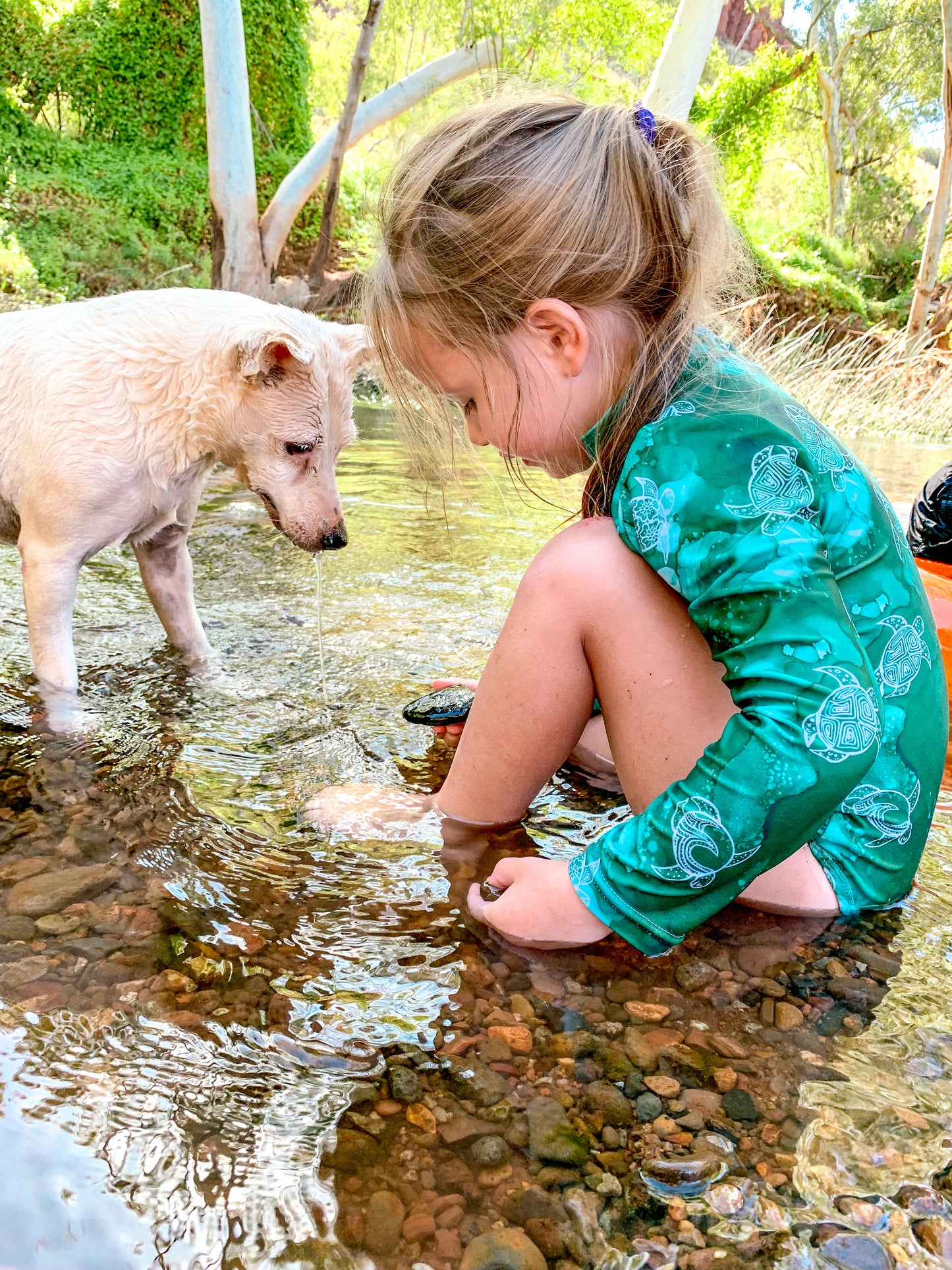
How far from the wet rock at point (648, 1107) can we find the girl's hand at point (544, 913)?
1.13 ft

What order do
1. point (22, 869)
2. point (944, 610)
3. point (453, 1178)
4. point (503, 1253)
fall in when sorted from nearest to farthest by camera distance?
point (503, 1253) < point (453, 1178) < point (22, 869) < point (944, 610)

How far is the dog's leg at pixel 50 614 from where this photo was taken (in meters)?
3.08

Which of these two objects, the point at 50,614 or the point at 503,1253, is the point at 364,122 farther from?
the point at 503,1253

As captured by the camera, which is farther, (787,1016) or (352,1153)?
(787,1016)

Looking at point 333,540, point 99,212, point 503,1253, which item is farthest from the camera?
point 99,212

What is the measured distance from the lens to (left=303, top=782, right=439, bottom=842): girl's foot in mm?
2300

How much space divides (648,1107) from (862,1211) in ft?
1.06

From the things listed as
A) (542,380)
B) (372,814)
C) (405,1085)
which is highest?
(542,380)

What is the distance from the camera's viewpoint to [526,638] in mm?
1954

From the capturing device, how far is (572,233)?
1901mm

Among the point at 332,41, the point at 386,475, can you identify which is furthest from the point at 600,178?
the point at 332,41

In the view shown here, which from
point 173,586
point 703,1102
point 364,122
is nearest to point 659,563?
point 703,1102

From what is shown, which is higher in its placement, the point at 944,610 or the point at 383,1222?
the point at 944,610

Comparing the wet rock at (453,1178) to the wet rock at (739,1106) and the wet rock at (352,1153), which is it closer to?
the wet rock at (352,1153)
